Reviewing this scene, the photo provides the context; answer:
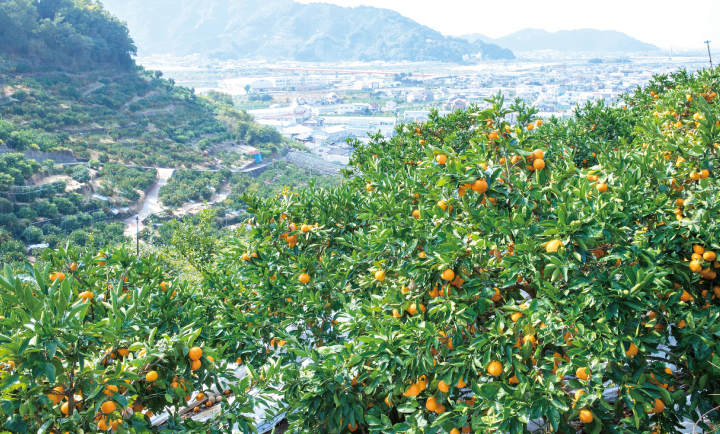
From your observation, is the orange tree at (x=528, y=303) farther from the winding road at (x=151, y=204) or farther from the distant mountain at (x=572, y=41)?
the distant mountain at (x=572, y=41)

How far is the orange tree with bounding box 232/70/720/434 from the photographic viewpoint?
168 cm

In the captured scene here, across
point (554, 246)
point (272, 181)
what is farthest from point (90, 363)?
point (272, 181)

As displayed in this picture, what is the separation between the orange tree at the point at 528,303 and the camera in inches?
66.1

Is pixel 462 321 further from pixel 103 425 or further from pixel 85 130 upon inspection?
pixel 85 130

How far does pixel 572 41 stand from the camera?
183 meters

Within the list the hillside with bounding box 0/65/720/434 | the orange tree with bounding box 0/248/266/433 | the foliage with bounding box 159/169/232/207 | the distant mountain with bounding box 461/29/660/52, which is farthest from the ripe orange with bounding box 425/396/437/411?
the distant mountain with bounding box 461/29/660/52

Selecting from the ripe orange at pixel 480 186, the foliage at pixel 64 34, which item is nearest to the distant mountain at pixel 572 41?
the foliage at pixel 64 34

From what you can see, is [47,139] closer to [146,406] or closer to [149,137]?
[149,137]

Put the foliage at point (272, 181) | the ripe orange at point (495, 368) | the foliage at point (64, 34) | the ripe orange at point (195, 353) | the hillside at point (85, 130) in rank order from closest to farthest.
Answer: the ripe orange at point (495, 368) < the ripe orange at point (195, 353) < the hillside at point (85, 130) < the foliage at point (272, 181) < the foliage at point (64, 34)

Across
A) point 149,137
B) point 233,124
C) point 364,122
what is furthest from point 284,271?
point 364,122

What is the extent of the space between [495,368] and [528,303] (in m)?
0.32

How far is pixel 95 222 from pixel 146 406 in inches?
1020

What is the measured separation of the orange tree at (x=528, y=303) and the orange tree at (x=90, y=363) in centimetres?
45

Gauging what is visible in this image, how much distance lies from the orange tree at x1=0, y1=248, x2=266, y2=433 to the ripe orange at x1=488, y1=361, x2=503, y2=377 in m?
0.96
